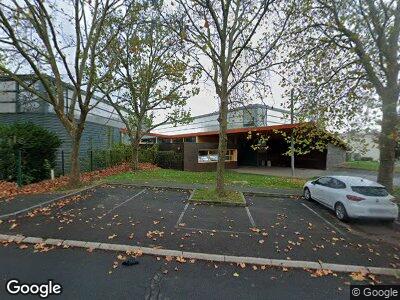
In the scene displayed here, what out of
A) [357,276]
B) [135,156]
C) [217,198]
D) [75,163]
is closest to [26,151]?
[75,163]

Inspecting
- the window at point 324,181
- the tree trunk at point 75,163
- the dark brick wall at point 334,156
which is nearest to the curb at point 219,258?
the window at point 324,181

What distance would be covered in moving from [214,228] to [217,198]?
332cm

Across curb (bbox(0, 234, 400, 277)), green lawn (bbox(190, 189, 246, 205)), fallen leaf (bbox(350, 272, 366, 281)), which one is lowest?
fallen leaf (bbox(350, 272, 366, 281))

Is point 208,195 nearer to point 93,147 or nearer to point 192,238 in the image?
point 192,238

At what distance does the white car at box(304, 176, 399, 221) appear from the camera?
27.3ft

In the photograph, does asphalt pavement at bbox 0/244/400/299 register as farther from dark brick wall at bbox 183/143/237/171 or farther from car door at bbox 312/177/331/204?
dark brick wall at bbox 183/143/237/171

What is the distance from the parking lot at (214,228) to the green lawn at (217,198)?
46 centimetres

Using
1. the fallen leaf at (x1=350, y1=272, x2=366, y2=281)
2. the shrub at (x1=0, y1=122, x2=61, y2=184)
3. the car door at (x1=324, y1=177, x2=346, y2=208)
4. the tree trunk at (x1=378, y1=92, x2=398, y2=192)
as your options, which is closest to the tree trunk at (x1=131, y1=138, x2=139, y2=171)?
the shrub at (x1=0, y1=122, x2=61, y2=184)

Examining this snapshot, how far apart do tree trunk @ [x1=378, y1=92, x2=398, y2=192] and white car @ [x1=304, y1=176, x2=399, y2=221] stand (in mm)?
2178

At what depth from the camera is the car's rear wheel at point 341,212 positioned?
871cm

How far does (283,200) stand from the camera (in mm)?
11648

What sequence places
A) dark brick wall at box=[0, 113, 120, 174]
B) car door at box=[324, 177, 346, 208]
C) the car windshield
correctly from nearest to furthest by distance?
the car windshield, car door at box=[324, 177, 346, 208], dark brick wall at box=[0, 113, 120, 174]

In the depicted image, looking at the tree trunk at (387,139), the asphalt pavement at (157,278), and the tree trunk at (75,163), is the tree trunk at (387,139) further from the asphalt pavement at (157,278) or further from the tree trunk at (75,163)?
the tree trunk at (75,163)

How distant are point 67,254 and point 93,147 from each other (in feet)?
54.0
